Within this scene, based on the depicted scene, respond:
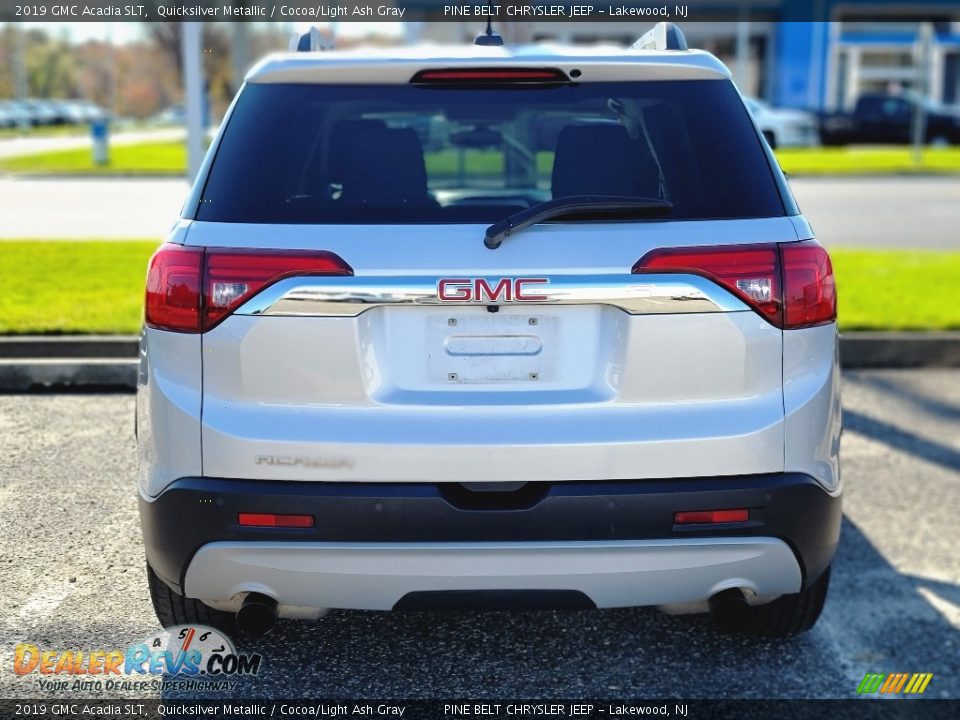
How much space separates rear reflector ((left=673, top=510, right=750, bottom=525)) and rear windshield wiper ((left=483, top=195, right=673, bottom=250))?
2.51 feet

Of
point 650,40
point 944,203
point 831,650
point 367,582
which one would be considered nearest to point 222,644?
point 367,582

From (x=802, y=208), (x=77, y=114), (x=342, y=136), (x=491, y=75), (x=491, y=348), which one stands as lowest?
(x=77, y=114)

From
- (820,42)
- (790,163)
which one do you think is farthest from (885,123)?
(790,163)

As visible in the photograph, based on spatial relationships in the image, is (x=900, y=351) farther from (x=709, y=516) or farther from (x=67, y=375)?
(x=67, y=375)

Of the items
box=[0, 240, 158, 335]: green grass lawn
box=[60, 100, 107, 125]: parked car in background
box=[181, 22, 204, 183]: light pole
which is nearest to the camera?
box=[0, 240, 158, 335]: green grass lawn

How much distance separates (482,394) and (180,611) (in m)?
1.26

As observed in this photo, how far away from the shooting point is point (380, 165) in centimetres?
310

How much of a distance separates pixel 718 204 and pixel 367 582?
4.38ft

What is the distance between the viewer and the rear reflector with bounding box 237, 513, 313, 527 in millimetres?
2777

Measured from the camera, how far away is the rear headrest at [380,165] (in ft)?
9.93

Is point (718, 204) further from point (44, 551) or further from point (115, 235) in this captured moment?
point (115, 235)

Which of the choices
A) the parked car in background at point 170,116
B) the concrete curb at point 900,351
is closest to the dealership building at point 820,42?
the concrete curb at point 900,351

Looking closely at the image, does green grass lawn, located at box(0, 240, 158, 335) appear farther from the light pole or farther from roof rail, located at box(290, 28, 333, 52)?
roof rail, located at box(290, 28, 333, 52)

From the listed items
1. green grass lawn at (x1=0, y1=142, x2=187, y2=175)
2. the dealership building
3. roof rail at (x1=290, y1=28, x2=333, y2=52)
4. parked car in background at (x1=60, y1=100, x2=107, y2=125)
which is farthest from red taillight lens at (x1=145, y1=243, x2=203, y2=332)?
parked car in background at (x1=60, y1=100, x2=107, y2=125)
